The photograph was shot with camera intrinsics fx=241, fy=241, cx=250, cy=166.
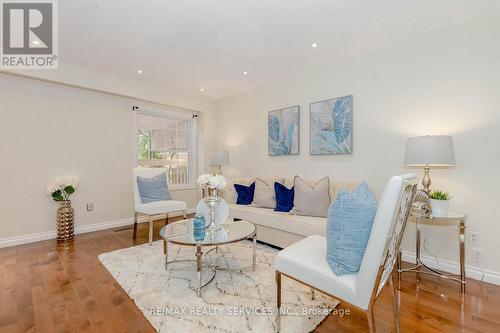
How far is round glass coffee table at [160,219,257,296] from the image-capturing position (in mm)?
2033

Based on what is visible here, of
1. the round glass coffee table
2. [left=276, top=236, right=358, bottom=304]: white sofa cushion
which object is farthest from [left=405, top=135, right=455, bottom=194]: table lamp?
the round glass coffee table

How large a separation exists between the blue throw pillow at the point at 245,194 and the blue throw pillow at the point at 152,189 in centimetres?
114

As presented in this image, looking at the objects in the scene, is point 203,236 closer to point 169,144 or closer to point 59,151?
point 59,151

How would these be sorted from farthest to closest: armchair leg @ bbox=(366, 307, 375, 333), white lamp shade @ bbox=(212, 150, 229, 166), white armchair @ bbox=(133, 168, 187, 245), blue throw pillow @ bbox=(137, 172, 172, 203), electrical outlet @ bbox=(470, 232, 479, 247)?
white lamp shade @ bbox=(212, 150, 229, 166)
blue throw pillow @ bbox=(137, 172, 172, 203)
white armchair @ bbox=(133, 168, 187, 245)
electrical outlet @ bbox=(470, 232, 479, 247)
armchair leg @ bbox=(366, 307, 375, 333)

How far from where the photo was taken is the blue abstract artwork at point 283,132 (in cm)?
389

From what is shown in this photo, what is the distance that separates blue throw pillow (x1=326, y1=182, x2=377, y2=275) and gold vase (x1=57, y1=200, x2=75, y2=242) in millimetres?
3715

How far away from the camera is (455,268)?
2.46 m

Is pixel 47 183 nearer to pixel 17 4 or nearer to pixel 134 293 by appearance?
pixel 17 4

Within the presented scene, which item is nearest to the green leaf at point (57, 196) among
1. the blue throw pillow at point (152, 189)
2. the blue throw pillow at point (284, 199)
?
the blue throw pillow at point (152, 189)

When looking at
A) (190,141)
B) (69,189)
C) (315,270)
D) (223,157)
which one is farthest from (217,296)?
(190,141)

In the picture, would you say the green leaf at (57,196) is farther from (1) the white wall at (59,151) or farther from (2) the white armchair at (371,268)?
(2) the white armchair at (371,268)

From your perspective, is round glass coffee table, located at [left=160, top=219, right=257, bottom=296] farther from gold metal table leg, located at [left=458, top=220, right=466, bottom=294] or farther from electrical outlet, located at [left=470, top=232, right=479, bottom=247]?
electrical outlet, located at [left=470, top=232, right=479, bottom=247]

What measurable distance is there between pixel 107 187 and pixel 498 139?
5154 millimetres

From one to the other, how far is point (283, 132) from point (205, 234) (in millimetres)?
2362
